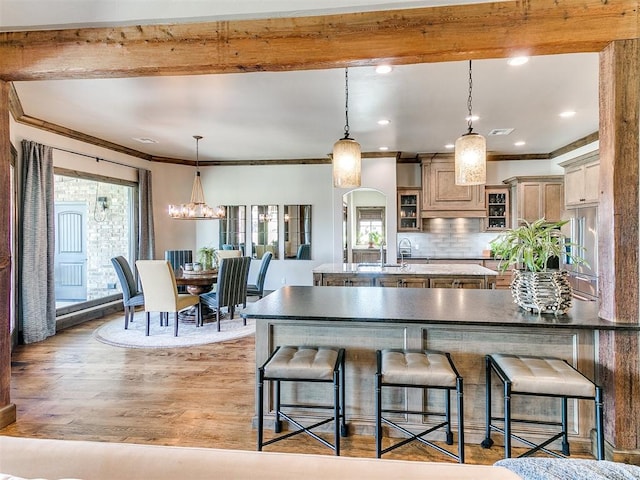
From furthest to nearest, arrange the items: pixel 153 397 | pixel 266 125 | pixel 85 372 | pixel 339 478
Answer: pixel 266 125
pixel 85 372
pixel 153 397
pixel 339 478

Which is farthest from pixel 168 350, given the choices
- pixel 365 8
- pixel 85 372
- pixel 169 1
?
pixel 365 8

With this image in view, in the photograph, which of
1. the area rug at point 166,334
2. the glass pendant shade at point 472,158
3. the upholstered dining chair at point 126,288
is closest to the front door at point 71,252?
the area rug at point 166,334

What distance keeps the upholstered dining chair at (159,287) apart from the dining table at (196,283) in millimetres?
296

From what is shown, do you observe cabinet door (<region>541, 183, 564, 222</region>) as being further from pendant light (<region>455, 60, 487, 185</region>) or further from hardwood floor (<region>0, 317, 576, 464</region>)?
hardwood floor (<region>0, 317, 576, 464</region>)

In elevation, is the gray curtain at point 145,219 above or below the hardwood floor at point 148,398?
above

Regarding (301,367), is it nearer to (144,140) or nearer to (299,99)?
(299,99)

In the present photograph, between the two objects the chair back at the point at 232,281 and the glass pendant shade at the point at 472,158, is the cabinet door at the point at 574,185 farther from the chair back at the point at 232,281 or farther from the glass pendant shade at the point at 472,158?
the chair back at the point at 232,281

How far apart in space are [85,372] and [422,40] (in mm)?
4073

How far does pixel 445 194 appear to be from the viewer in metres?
6.82

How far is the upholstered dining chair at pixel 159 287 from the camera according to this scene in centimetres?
475

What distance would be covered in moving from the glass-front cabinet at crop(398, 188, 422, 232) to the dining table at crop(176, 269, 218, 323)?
355 centimetres

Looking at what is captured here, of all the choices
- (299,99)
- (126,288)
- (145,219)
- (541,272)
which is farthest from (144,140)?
(541,272)

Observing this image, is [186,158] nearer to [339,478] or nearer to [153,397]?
[153,397]

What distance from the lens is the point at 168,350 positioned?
4.29 metres
